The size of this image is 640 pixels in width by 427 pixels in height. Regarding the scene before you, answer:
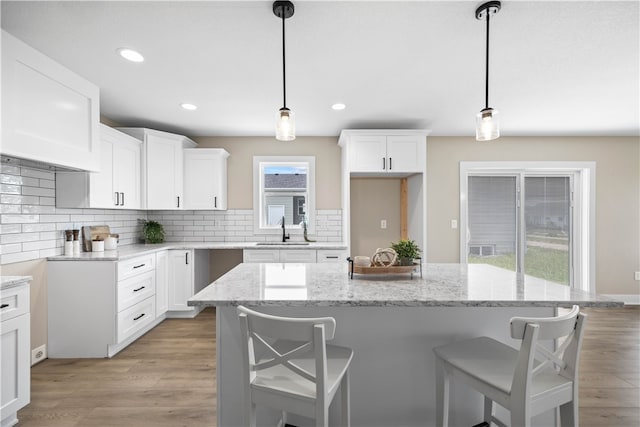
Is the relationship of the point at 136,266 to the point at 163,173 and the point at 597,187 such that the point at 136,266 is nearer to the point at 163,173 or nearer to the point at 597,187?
the point at 163,173

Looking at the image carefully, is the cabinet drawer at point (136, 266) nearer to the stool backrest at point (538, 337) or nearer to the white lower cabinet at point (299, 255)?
the white lower cabinet at point (299, 255)

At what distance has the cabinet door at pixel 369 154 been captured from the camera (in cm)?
390

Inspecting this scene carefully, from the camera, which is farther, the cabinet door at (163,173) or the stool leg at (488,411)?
the cabinet door at (163,173)

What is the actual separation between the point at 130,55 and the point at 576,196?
568 centimetres

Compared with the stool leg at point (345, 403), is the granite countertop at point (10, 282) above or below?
above

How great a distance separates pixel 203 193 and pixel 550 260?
16.5 ft

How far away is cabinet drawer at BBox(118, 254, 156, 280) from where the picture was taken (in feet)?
9.52

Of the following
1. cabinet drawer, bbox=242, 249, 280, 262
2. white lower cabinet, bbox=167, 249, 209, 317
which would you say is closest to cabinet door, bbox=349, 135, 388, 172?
cabinet drawer, bbox=242, 249, 280, 262

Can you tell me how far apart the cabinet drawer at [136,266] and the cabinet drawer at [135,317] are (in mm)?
317

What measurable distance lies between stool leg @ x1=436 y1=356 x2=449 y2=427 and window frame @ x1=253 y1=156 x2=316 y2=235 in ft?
10.2

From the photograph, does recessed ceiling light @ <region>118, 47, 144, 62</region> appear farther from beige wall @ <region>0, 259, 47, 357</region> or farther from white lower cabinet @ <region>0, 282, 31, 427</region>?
beige wall @ <region>0, 259, 47, 357</region>

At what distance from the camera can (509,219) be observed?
182 inches

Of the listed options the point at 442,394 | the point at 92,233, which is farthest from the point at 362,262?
the point at 92,233

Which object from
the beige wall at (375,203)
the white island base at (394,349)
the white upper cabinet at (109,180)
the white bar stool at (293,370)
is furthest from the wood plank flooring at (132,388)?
the beige wall at (375,203)
